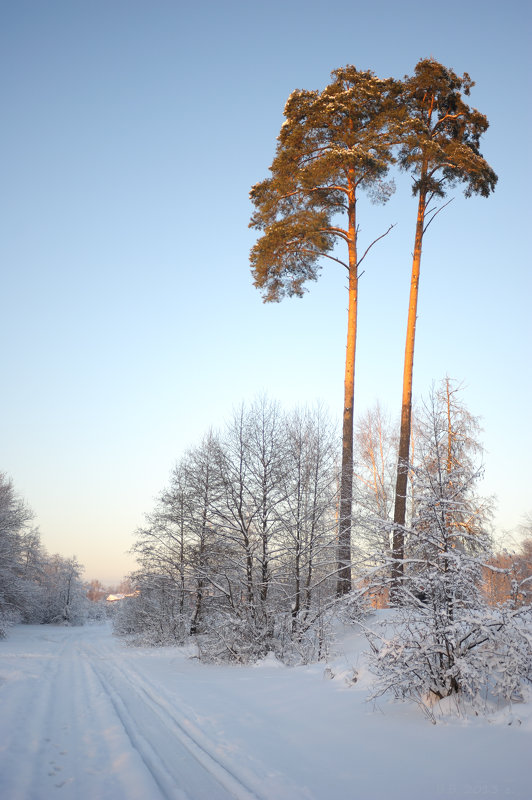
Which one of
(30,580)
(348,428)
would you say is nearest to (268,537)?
(348,428)

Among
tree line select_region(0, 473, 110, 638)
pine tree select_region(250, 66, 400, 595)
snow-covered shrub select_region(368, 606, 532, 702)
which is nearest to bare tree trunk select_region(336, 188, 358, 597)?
pine tree select_region(250, 66, 400, 595)

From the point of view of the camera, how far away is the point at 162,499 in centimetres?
1991

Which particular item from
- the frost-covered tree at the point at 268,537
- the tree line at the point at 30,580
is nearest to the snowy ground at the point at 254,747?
the frost-covered tree at the point at 268,537

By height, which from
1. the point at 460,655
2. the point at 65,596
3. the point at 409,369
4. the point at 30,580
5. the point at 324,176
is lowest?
the point at 65,596

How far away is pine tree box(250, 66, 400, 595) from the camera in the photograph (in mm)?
14914

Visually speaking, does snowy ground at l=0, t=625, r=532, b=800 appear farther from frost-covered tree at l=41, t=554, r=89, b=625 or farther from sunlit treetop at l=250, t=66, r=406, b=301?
frost-covered tree at l=41, t=554, r=89, b=625

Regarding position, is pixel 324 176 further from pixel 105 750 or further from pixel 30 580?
pixel 30 580

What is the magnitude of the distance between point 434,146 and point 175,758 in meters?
16.6

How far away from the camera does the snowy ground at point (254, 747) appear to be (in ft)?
11.6

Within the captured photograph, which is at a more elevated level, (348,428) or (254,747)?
(348,428)

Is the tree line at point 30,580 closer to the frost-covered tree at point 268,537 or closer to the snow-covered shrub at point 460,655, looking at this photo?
the frost-covered tree at point 268,537

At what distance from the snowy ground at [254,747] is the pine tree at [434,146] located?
31.5 ft

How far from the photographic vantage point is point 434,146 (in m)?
14.4

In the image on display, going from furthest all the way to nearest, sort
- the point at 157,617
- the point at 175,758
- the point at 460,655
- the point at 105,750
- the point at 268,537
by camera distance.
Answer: the point at 157,617
the point at 268,537
the point at 460,655
the point at 105,750
the point at 175,758
